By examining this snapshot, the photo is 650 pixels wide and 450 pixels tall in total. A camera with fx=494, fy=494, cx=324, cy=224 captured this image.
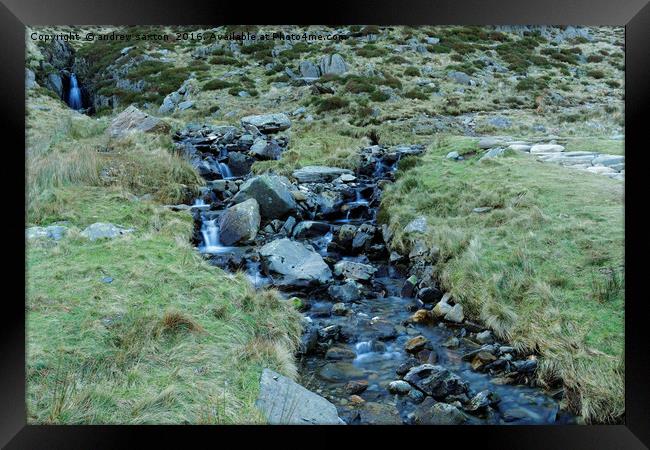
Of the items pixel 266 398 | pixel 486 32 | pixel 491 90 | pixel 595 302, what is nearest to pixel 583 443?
pixel 595 302

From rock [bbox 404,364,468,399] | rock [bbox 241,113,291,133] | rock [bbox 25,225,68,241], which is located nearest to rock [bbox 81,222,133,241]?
rock [bbox 25,225,68,241]

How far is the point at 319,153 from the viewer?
4992mm

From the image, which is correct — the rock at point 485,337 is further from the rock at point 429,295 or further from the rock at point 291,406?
the rock at point 291,406

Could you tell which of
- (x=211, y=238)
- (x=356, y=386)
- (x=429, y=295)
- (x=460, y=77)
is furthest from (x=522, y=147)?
(x=211, y=238)

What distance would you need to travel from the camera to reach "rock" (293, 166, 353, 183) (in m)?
5.00

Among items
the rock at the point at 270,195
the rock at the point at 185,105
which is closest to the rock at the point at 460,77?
the rock at the point at 270,195

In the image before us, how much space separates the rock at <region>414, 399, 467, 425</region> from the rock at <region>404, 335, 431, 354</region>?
1.60 ft

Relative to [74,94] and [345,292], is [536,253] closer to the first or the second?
[345,292]

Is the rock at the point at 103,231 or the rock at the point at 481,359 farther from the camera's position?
the rock at the point at 103,231

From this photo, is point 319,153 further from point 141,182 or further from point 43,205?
point 43,205

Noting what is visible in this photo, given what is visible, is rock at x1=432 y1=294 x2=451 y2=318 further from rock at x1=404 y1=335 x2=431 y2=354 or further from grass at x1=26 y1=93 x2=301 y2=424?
grass at x1=26 y1=93 x2=301 y2=424

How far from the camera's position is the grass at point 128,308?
136 inches

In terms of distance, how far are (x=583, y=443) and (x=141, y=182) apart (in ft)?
14.6

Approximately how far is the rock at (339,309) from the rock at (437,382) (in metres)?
0.81
